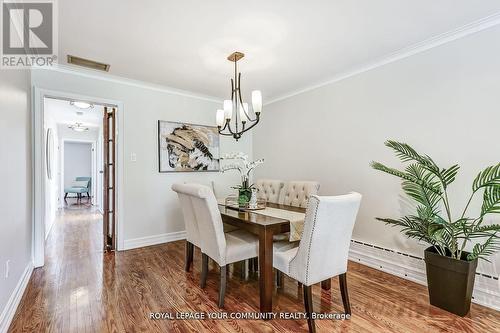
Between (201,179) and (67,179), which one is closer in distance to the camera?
(201,179)

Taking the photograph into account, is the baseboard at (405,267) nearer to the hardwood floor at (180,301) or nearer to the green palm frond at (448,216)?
the hardwood floor at (180,301)

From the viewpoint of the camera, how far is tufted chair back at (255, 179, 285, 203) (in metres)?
3.21

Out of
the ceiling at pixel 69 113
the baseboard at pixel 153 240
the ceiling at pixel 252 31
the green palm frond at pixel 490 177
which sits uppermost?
the ceiling at pixel 252 31

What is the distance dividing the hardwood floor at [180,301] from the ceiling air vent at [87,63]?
231cm

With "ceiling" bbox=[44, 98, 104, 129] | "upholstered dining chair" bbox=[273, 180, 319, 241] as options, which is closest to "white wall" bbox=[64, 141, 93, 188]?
"ceiling" bbox=[44, 98, 104, 129]

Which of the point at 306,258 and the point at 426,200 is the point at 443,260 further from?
the point at 306,258

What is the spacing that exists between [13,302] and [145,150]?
2.15m

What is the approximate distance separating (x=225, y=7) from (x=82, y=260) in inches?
126

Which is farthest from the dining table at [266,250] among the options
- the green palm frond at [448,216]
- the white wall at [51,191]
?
the white wall at [51,191]

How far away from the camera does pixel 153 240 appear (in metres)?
3.70

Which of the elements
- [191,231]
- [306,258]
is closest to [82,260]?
[191,231]

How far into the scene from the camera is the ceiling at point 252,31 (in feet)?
6.30

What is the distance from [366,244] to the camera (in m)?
2.97

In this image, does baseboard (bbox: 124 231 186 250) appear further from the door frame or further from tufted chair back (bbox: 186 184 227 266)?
tufted chair back (bbox: 186 184 227 266)
